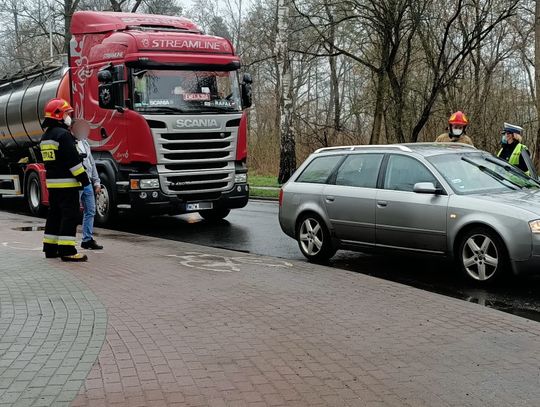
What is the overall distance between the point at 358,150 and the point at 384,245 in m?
1.44

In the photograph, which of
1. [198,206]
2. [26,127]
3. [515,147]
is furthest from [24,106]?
[515,147]

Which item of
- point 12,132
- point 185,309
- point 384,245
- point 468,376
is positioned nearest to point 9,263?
point 185,309

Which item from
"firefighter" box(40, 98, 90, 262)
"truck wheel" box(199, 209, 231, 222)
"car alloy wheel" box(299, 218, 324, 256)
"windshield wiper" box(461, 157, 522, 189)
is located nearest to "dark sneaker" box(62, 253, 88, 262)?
"firefighter" box(40, 98, 90, 262)

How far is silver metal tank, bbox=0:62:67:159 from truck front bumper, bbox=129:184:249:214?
3.91 metres

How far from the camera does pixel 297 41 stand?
34.3 m

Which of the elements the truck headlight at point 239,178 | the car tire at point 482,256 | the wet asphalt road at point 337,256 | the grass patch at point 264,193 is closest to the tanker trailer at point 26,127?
the wet asphalt road at point 337,256

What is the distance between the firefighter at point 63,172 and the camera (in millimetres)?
8578

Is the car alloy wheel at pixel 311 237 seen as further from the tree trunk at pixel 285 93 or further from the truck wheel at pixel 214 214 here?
the tree trunk at pixel 285 93

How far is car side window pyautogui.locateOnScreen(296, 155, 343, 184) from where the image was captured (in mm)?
→ 9516

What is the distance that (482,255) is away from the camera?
24.8 ft

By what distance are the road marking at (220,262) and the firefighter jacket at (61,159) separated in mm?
1709

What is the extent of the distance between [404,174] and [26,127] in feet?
34.7

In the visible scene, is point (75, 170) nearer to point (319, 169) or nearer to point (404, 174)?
point (319, 169)

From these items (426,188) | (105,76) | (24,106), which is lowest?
(426,188)
